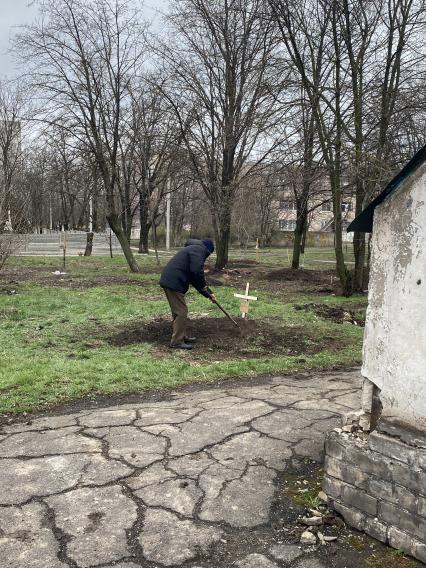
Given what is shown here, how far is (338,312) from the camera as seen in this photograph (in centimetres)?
1039

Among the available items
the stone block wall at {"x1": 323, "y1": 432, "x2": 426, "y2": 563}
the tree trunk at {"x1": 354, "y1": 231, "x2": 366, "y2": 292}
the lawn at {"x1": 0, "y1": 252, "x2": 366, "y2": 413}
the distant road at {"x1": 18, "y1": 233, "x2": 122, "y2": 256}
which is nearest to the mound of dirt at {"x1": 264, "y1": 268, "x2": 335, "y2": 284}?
the lawn at {"x1": 0, "y1": 252, "x2": 366, "y2": 413}

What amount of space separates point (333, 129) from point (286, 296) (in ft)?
13.8

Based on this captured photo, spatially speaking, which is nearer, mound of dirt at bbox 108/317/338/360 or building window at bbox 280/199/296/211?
mound of dirt at bbox 108/317/338/360

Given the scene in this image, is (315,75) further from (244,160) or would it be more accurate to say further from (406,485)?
(406,485)

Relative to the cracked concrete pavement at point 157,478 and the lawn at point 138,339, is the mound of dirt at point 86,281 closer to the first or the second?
the lawn at point 138,339

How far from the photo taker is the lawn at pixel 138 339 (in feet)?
18.4

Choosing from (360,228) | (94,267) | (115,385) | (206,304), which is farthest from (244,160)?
(360,228)

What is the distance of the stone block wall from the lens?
2.70m

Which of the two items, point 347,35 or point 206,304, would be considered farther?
point 347,35

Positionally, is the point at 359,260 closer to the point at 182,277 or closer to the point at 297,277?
the point at 297,277

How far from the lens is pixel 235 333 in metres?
8.17

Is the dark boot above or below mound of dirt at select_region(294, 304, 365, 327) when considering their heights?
below

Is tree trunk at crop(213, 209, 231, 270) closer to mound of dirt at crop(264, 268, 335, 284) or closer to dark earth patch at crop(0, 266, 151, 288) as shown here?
mound of dirt at crop(264, 268, 335, 284)

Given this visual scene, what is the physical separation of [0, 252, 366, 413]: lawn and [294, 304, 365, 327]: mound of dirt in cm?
2
